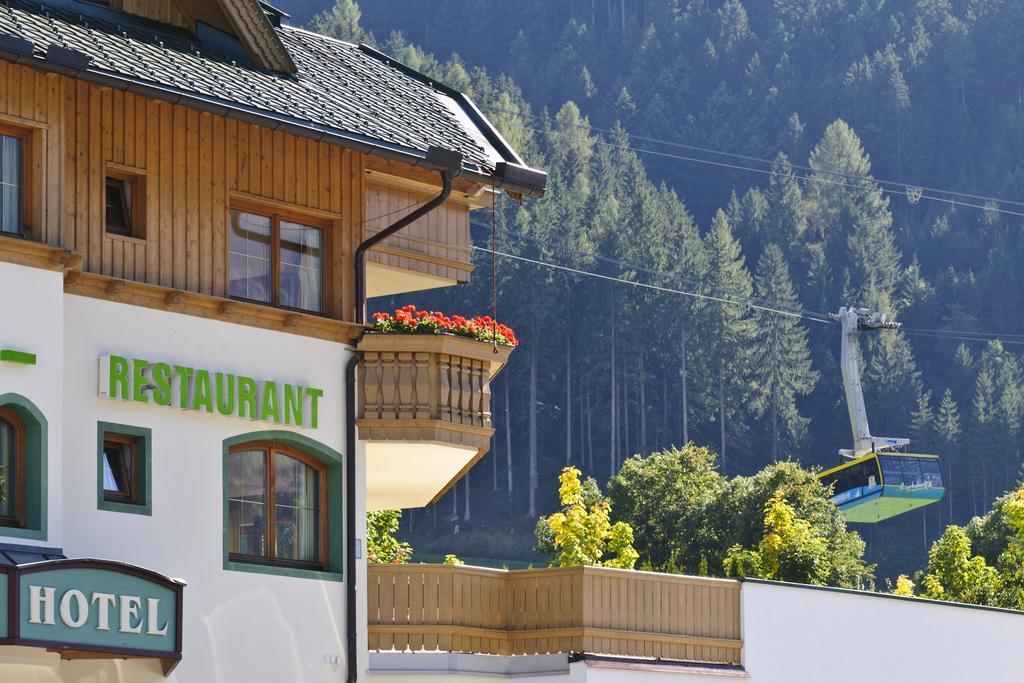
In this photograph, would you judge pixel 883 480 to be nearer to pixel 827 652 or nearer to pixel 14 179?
pixel 827 652

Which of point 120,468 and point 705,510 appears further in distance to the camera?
point 705,510

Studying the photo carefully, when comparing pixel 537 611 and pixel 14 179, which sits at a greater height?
pixel 14 179

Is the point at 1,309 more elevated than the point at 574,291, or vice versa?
the point at 574,291

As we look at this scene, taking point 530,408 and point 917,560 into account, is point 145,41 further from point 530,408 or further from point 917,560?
point 917,560

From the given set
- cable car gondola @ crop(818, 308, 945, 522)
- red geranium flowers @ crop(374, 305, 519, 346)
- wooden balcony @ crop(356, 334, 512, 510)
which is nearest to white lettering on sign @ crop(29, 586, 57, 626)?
wooden balcony @ crop(356, 334, 512, 510)

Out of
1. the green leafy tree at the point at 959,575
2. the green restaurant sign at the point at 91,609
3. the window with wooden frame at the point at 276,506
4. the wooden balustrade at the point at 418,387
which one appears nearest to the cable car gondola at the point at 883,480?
the green leafy tree at the point at 959,575

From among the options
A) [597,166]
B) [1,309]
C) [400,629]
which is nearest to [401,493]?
[400,629]

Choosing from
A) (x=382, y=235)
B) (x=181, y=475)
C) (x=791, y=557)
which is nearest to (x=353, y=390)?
(x=382, y=235)

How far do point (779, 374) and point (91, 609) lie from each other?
154158 mm

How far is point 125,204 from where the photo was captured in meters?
23.2

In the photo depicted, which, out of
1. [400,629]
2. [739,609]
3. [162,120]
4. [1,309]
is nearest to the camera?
[1,309]

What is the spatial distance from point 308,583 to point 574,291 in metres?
140

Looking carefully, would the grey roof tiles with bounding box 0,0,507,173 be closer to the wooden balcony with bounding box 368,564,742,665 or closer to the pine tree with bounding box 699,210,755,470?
the wooden balcony with bounding box 368,564,742,665

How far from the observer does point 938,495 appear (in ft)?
362
